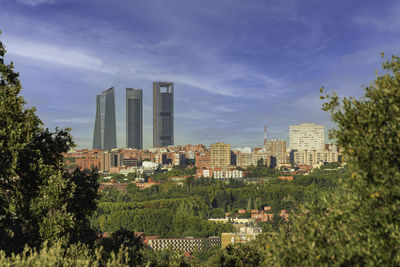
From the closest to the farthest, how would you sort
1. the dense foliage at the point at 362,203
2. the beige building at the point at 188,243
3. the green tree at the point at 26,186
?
1. the dense foliage at the point at 362,203
2. the green tree at the point at 26,186
3. the beige building at the point at 188,243

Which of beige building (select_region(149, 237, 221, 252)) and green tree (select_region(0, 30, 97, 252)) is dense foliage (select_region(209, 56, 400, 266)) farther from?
beige building (select_region(149, 237, 221, 252))

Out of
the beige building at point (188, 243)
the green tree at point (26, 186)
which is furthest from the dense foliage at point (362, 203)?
the beige building at point (188, 243)

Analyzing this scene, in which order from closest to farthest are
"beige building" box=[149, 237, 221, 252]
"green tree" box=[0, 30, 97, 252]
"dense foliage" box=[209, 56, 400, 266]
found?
"dense foliage" box=[209, 56, 400, 266] < "green tree" box=[0, 30, 97, 252] < "beige building" box=[149, 237, 221, 252]

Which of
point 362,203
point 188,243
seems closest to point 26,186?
point 362,203

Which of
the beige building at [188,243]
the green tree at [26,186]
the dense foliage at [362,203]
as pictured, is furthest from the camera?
the beige building at [188,243]

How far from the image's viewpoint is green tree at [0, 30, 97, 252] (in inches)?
461

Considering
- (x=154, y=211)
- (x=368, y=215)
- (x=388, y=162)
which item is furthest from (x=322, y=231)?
(x=154, y=211)

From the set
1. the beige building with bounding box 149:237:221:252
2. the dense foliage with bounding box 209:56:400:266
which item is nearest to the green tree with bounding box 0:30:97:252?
the dense foliage with bounding box 209:56:400:266

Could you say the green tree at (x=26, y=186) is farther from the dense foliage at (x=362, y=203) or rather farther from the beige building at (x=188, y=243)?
the beige building at (x=188, y=243)

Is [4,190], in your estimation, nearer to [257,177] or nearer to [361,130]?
[361,130]

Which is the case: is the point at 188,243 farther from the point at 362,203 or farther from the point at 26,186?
the point at 362,203

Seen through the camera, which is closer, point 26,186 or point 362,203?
point 362,203

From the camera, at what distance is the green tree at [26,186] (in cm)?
1170

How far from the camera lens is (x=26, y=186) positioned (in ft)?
41.4
